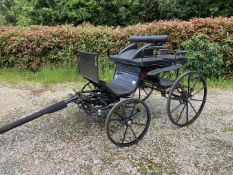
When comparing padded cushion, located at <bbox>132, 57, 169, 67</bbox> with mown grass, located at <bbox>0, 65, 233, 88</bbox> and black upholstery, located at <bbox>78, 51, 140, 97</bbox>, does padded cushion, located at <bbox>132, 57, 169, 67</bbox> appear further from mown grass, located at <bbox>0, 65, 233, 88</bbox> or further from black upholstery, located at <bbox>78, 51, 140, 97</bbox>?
mown grass, located at <bbox>0, 65, 233, 88</bbox>

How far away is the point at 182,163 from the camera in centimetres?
386

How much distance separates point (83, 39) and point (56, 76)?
3.44 feet

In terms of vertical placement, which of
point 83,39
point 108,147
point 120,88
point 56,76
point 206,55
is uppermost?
point 83,39

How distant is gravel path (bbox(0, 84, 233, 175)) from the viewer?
12.4ft

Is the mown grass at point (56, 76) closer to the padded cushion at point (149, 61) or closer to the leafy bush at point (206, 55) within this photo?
the leafy bush at point (206, 55)

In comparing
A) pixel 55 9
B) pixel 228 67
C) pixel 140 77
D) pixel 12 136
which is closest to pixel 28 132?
pixel 12 136

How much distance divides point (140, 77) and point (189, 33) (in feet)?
10.3

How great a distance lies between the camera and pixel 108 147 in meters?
4.20

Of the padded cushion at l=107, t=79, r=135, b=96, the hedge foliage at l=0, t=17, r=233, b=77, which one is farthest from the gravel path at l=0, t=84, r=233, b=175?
the hedge foliage at l=0, t=17, r=233, b=77

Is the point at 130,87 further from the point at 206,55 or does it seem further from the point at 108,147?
the point at 206,55

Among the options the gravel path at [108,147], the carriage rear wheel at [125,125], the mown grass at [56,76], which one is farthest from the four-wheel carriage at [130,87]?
the mown grass at [56,76]

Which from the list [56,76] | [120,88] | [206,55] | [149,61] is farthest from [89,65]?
[206,55]

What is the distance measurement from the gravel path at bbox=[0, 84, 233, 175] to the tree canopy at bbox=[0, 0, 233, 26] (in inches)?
277

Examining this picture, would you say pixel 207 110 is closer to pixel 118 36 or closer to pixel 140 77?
pixel 140 77
